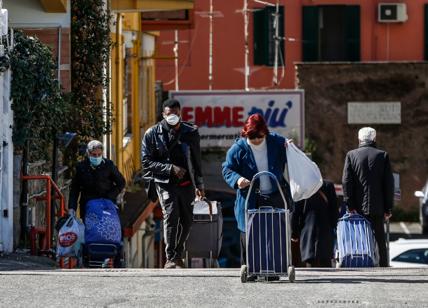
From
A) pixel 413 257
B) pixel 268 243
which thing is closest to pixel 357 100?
pixel 413 257

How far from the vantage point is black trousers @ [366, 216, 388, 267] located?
15.6 m

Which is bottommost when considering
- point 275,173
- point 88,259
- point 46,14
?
point 88,259

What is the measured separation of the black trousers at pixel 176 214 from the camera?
15000 millimetres

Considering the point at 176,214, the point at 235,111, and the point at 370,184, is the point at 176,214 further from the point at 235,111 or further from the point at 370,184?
the point at 235,111

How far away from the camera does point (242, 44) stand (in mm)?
41344

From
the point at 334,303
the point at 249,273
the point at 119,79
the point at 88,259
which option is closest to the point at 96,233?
the point at 88,259

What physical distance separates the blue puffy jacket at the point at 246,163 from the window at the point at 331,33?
28254 millimetres

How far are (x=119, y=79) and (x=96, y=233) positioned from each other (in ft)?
37.0

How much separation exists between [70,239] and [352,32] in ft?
89.2

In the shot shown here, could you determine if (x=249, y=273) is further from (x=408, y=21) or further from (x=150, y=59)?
(x=408, y=21)

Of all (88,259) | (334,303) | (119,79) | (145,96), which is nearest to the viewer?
(334,303)

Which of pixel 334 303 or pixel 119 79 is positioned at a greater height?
pixel 119 79

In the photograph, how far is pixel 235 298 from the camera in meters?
11.9

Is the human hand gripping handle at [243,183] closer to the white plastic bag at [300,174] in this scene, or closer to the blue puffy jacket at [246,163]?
the blue puffy jacket at [246,163]
